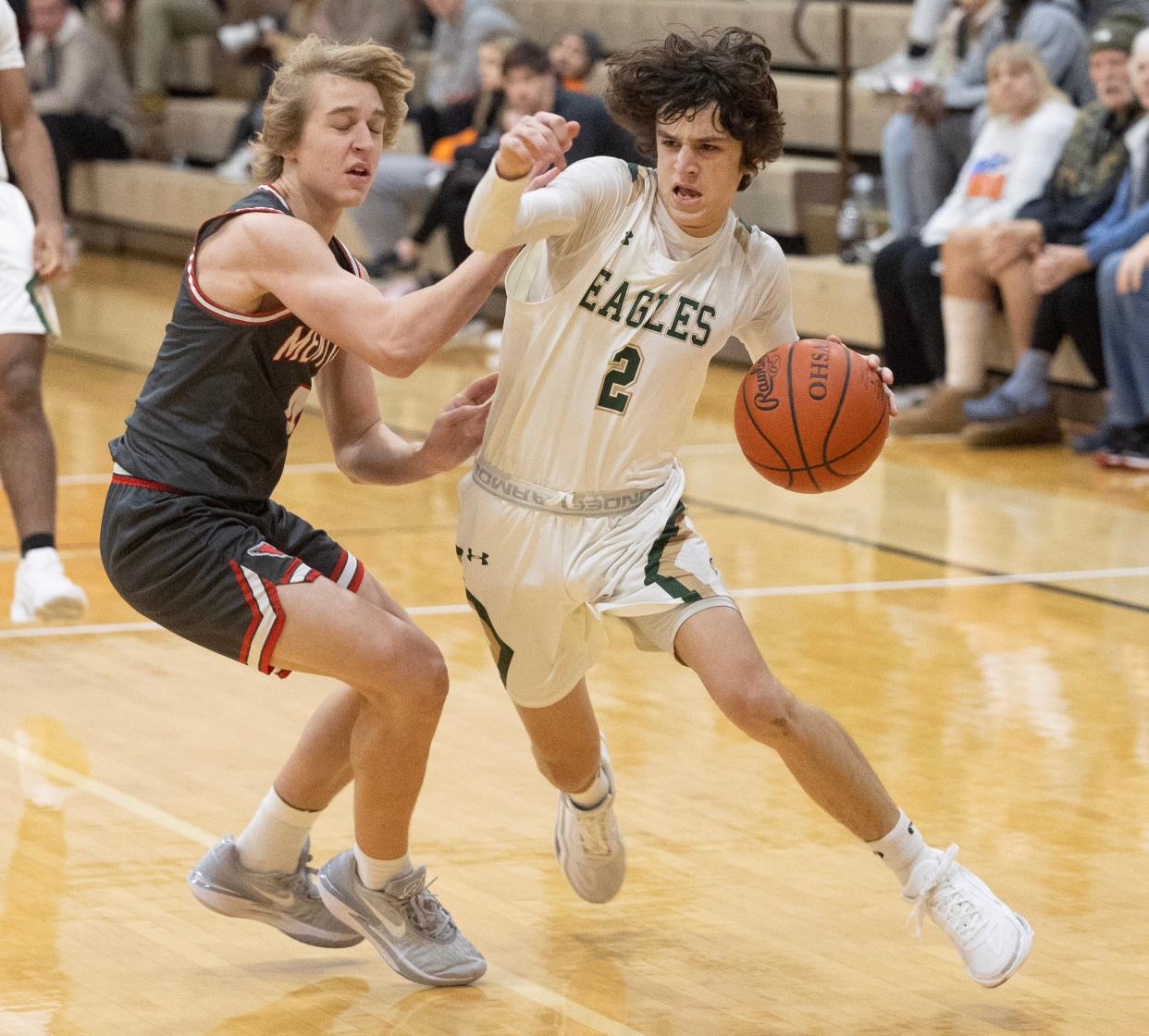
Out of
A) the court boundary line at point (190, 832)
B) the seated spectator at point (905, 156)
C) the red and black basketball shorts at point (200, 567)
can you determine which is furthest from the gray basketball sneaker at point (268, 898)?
the seated spectator at point (905, 156)

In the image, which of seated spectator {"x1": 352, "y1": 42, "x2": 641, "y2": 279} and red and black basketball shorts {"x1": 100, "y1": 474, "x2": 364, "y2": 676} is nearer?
red and black basketball shorts {"x1": 100, "y1": 474, "x2": 364, "y2": 676}

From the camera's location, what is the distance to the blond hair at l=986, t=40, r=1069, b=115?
9.24 m

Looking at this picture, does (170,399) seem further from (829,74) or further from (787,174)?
(829,74)

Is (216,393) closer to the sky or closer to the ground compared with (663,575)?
closer to the sky

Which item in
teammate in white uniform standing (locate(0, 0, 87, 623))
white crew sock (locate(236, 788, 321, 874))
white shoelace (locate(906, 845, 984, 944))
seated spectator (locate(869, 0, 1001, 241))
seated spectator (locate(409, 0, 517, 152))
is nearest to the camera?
white shoelace (locate(906, 845, 984, 944))

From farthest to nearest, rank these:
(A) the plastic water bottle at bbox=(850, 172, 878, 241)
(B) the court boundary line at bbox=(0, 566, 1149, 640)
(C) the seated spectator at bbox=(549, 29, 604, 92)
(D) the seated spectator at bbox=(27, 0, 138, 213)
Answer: (D) the seated spectator at bbox=(27, 0, 138, 213) → (C) the seated spectator at bbox=(549, 29, 604, 92) → (A) the plastic water bottle at bbox=(850, 172, 878, 241) → (B) the court boundary line at bbox=(0, 566, 1149, 640)

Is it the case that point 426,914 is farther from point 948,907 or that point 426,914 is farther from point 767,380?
point 767,380

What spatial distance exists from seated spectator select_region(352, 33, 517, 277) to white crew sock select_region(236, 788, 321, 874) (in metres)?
8.77

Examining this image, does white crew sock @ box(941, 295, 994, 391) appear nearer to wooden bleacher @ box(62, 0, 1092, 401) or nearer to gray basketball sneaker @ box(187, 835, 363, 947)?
wooden bleacher @ box(62, 0, 1092, 401)

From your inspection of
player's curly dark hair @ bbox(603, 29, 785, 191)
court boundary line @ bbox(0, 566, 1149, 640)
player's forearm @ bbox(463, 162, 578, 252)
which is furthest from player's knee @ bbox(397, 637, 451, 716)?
court boundary line @ bbox(0, 566, 1149, 640)

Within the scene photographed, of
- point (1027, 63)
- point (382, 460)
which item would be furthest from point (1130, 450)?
point (382, 460)

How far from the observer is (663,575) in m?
3.66

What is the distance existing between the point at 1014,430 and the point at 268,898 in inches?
231

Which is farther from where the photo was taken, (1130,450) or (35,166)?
(1130,450)
